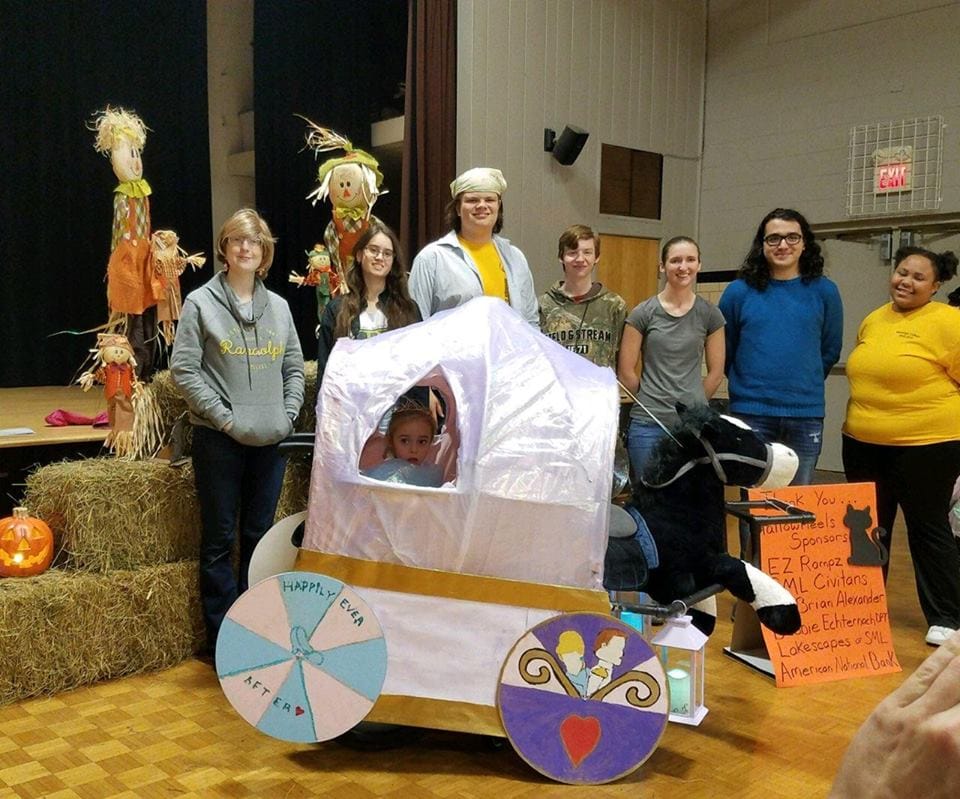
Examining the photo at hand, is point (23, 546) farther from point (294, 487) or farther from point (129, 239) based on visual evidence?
point (129, 239)

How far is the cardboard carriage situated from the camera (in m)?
2.20

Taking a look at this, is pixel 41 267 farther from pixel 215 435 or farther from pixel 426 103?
pixel 215 435

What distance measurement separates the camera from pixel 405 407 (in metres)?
2.84

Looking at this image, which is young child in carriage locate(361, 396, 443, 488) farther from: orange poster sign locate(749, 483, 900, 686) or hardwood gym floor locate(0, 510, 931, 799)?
orange poster sign locate(749, 483, 900, 686)


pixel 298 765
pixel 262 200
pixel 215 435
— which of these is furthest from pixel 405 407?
pixel 262 200

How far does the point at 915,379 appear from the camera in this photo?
3209 millimetres

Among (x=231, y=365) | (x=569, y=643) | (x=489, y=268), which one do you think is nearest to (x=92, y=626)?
(x=231, y=365)

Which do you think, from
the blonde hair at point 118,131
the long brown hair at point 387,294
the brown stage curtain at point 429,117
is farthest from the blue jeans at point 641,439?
the brown stage curtain at point 429,117

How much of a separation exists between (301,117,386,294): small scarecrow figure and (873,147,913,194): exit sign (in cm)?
391

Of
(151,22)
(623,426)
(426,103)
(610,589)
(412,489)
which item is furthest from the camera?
(151,22)

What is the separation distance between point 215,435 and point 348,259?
3.98 feet

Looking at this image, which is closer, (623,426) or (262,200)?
(623,426)

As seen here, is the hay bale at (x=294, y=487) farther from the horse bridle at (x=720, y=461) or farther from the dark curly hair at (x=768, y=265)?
the dark curly hair at (x=768, y=265)

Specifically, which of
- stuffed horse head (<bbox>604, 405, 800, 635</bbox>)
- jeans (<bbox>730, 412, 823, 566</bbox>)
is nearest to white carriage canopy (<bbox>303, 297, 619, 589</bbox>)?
stuffed horse head (<bbox>604, 405, 800, 635</bbox>)
